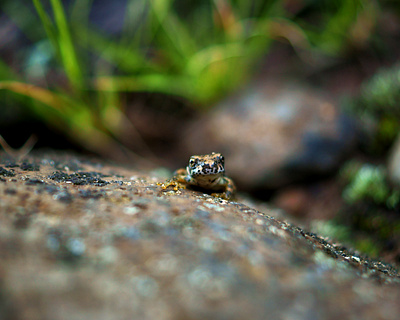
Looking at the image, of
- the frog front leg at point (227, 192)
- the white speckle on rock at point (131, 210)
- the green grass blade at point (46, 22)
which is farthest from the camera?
the green grass blade at point (46, 22)

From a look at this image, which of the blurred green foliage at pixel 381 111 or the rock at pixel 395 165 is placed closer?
the rock at pixel 395 165

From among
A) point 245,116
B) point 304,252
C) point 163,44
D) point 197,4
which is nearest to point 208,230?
point 304,252

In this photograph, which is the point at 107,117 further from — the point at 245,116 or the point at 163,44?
the point at 245,116

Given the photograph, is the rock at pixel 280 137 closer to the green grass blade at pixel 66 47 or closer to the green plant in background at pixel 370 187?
the green plant in background at pixel 370 187

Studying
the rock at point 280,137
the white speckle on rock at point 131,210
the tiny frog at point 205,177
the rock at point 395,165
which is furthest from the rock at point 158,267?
the rock at point 280,137

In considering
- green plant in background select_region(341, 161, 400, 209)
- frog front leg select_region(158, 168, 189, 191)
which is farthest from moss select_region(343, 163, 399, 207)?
frog front leg select_region(158, 168, 189, 191)

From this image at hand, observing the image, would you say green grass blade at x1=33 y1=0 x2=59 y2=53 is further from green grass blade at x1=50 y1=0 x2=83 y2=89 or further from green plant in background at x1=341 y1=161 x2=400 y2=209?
green plant in background at x1=341 y1=161 x2=400 y2=209
